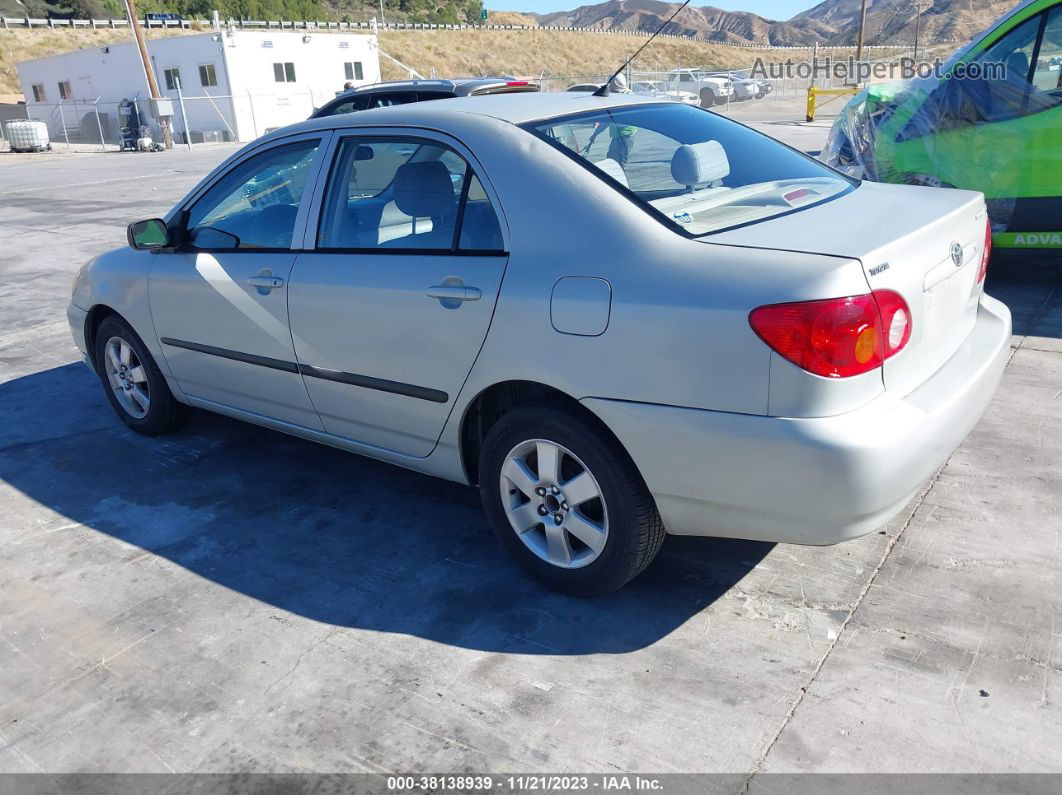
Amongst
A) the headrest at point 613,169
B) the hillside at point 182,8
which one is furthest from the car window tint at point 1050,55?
the hillside at point 182,8

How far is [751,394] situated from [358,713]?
1.51 meters

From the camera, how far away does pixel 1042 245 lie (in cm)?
622

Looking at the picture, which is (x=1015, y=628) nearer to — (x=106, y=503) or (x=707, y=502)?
(x=707, y=502)

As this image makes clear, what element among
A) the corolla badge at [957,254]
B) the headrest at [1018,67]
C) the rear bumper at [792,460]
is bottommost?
the rear bumper at [792,460]

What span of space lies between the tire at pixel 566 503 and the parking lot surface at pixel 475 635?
5.8 inches

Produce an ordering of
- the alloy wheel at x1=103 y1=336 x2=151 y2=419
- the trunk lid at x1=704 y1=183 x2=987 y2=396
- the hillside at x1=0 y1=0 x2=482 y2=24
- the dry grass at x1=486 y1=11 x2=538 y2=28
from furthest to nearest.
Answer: the dry grass at x1=486 y1=11 x2=538 y2=28 < the hillside at x1=0 y1=0 x2=482 y2=24 < the alloy wheel at x1=103 y1=336 x2=151 y2=419 < the trunk lid at x1=704 y1=183 x2=987 y2=396

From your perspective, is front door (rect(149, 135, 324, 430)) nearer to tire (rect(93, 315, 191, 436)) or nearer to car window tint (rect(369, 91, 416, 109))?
tire (rect(93, 315, 191, 436))

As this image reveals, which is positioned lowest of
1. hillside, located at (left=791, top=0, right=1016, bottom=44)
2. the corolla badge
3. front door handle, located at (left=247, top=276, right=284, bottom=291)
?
front door handle, located at (left=247, top=276, right=284, bottom=291)

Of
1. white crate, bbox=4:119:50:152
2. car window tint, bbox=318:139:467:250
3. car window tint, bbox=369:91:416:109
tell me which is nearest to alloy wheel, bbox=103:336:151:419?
car window tint, bbox=318:139:467:250

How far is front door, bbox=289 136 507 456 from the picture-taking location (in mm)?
3143

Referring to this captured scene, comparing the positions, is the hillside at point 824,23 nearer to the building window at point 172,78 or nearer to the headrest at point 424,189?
the building window at point 172,78

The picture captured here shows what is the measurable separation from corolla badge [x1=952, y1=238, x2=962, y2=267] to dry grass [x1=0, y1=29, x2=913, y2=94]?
179 ft

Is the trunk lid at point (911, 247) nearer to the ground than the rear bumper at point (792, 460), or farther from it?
farther from it

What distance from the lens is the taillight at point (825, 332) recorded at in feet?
7.97
